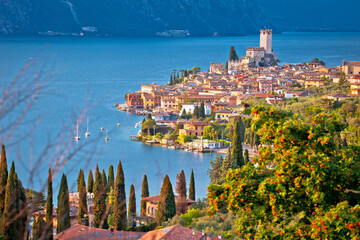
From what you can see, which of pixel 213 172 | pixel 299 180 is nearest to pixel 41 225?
pixel 299 180

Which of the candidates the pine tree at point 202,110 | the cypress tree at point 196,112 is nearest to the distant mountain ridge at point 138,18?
the cypress tree at point 196,112

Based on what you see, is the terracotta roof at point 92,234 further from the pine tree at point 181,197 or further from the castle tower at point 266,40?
the castle tower at point 266,40

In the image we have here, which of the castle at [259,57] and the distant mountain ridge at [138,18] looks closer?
the castle at [259,57]

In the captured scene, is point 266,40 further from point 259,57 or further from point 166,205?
point 166,205

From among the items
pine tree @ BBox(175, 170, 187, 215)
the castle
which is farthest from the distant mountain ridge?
pine tree @ BBox(175, 170, 187, 215)

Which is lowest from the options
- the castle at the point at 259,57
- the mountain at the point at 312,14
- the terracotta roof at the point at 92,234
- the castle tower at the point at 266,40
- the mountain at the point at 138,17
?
the terracotta roof at the point at 92,234

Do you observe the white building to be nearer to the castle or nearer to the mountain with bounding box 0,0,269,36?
the castle
